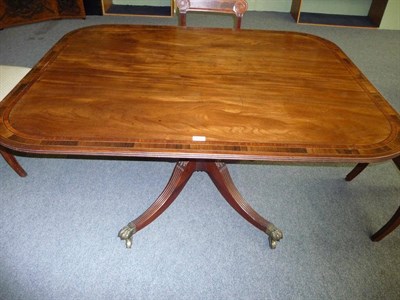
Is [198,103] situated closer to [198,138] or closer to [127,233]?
[198,138]

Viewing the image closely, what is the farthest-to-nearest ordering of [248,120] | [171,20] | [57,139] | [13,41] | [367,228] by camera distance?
[171,20] < [13,41] < [367,228] < [248,120] < [57,139]

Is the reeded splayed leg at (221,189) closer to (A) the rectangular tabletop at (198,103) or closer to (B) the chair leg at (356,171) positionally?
(A) the rectangular tabletop at (198,103)

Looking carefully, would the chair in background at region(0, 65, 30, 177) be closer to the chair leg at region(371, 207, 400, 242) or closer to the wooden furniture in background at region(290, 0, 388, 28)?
the chair leg at region(371, 207, 400, 242)

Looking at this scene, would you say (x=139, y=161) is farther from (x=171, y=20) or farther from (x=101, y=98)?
(x=171, y=20)

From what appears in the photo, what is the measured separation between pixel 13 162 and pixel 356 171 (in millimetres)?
1791

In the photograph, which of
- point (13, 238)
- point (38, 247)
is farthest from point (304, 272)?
point (13, 238)

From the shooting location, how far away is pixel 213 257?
1273 mm

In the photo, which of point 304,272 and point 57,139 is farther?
point 304,272

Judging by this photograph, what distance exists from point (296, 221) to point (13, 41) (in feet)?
9.56

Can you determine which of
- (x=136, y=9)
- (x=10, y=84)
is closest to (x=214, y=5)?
(x=10, y=84)

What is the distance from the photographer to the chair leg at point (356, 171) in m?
1.56

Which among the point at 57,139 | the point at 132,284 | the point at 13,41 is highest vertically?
the point at 57,139

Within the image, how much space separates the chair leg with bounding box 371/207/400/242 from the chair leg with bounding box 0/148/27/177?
176cm

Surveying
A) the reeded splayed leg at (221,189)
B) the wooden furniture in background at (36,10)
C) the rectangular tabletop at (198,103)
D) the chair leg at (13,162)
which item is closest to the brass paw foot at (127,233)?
the reeded splayed leg at (221,189)
